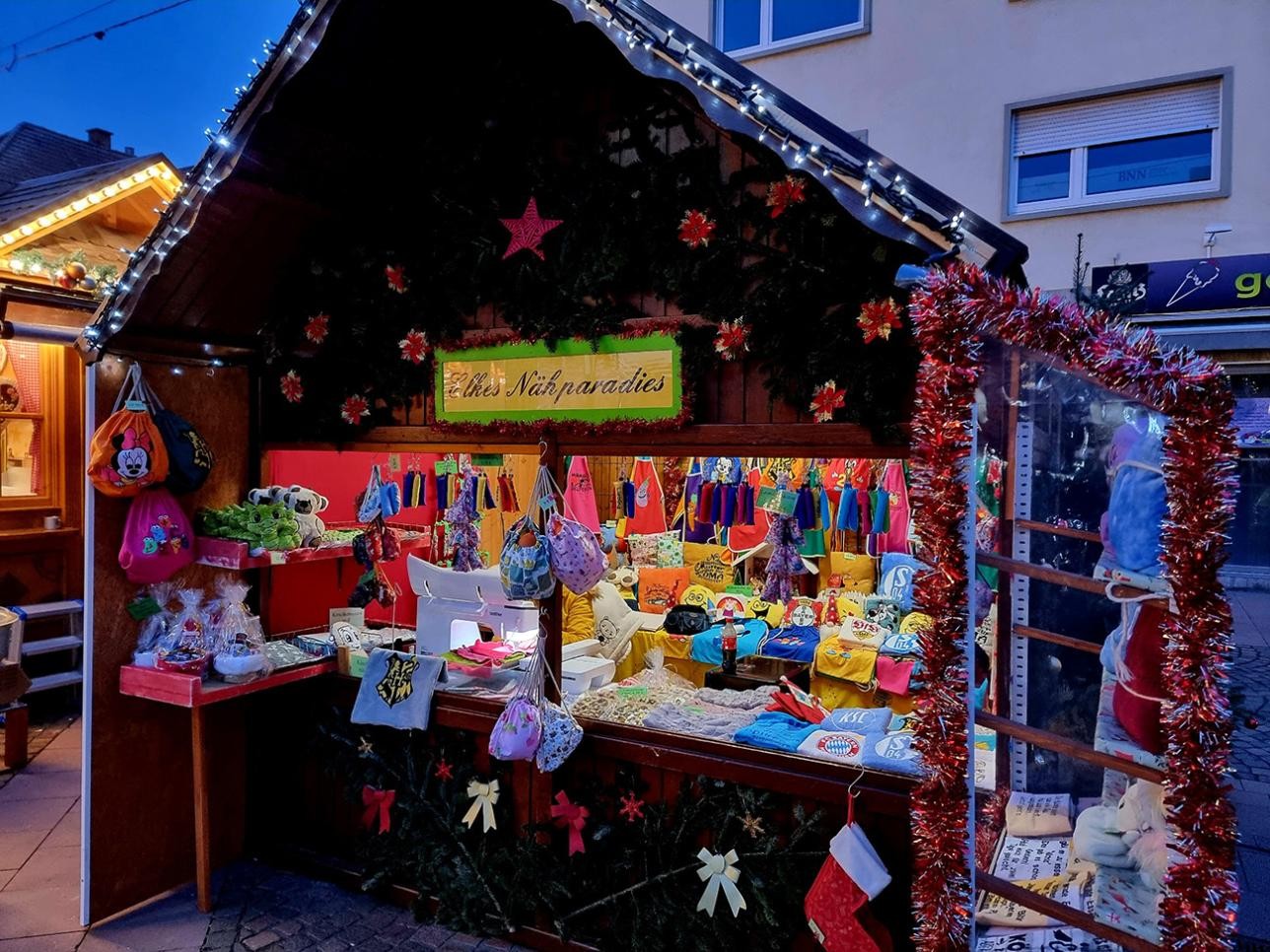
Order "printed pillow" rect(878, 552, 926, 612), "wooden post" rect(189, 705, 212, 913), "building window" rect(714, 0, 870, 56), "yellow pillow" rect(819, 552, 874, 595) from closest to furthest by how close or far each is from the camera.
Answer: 1. "wooden post" rect(189, 705, 212, 913)
2. "printed pillow" rect(878, 552, 926, 612)
3. "yellow pillow" rect(819, 552, 874, 595)
4. "building window" rect(714, 0, 870, 56)

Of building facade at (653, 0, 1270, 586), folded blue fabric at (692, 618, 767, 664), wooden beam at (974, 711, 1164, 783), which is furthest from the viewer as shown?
building facade at (653, 0, 1270, 586)

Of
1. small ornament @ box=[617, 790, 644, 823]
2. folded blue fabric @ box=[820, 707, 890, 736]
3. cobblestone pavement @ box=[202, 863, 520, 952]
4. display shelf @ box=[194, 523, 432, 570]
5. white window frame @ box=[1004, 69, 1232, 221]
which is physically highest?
white window frame @ box=[1004, 69, 1232, 221]

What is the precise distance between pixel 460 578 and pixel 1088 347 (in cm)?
332

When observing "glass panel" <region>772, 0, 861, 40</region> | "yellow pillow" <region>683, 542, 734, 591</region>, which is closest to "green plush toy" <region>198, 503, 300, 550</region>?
"yellow pillow" <region>683, 542, 734, 591</region>

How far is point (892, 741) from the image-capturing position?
10.9 feet

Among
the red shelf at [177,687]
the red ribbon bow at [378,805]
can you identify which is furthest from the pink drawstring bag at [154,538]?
the red ribbon bow at [378,805]

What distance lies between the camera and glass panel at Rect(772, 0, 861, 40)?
34.4ft

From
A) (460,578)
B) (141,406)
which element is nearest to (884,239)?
(460,578)

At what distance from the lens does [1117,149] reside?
9.31m

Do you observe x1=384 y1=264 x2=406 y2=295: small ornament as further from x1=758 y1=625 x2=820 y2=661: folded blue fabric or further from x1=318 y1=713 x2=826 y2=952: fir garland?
x1=758 y1=625 x2=820 y2=661: folded blue fabric

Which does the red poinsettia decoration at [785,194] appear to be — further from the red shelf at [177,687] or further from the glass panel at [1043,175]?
the glass panel at [1043,175]

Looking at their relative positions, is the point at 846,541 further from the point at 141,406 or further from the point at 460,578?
the point at 141,406

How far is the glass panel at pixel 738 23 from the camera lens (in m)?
11.2

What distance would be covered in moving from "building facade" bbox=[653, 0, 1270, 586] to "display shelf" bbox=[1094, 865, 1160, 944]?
7.10m
